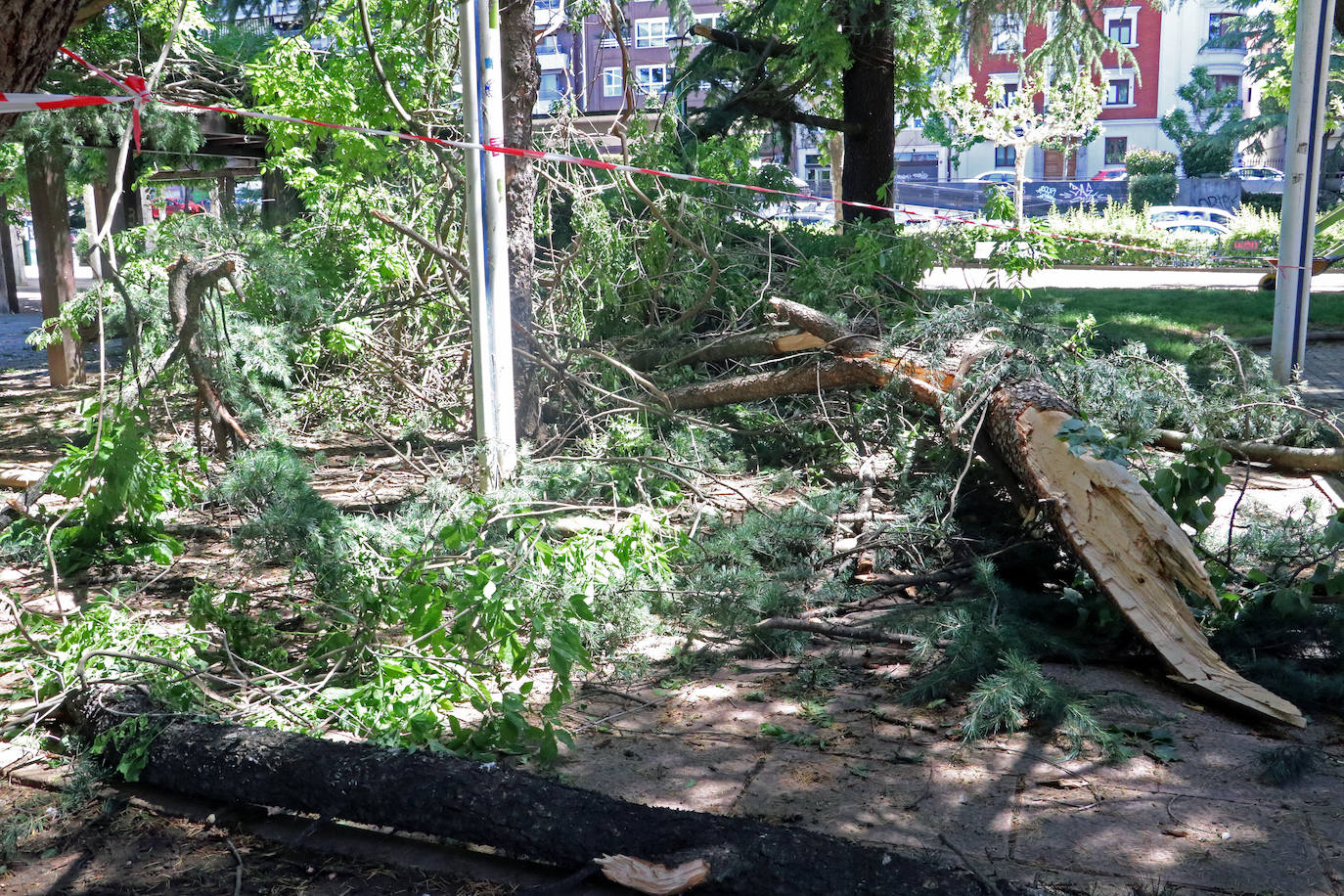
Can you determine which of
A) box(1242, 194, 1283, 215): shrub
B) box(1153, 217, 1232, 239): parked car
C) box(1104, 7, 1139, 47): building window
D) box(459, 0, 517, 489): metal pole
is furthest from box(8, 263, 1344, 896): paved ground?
box(1104, 7, 1139, 47): building window

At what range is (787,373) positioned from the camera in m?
6.46

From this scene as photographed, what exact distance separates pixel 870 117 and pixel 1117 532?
8668 mm

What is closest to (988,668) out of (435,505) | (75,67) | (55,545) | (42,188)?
(435,505)

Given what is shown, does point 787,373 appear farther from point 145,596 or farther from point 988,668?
point 145,596

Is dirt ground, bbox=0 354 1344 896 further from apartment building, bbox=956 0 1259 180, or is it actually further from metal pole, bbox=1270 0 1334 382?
apartment building, bbox=956 0 1259 180

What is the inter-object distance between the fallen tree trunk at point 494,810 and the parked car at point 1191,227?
2600 cm

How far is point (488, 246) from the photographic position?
554 cm

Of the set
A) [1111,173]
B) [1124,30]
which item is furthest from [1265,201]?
[1124,30]

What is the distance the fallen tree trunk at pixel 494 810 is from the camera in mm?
2410

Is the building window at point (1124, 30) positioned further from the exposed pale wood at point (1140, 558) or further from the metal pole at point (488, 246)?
the exposed pale wood at point (1140, 558)

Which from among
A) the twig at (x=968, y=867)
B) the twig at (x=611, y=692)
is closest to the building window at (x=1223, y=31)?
the twig at (x=611, y=692)

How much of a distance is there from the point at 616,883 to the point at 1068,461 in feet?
8.98

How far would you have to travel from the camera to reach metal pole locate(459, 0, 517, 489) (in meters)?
5.40

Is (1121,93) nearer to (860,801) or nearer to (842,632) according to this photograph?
(842,632)
